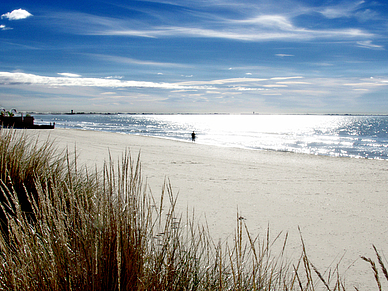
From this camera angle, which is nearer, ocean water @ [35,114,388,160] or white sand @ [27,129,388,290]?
white sand @ [27,129,388,290]

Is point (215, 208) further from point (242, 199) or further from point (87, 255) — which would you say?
point (87, 255)

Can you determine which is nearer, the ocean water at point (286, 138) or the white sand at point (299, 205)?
the white sand at point (299, 205)

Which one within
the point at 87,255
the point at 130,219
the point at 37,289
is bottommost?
the point at 37,289

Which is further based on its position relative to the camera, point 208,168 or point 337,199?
point 208,168

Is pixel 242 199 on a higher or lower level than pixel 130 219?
lower

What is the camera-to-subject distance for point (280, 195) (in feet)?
26.2

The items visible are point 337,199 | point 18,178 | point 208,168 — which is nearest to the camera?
point 18,178

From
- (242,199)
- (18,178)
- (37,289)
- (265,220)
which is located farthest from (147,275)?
(242,199)

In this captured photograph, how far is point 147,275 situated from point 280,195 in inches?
259

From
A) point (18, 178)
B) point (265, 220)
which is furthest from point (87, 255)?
point (265, 220)

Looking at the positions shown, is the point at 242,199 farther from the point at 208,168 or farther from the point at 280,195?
the point at 208,168

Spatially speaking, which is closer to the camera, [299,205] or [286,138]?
[299,205]

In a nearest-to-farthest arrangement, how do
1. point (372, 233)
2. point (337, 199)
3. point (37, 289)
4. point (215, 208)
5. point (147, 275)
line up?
point (37, 289) → point (147, 275) → point (372, 233) → point (215, 208) → point (337, 199)

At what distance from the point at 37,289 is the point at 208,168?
1028cm
